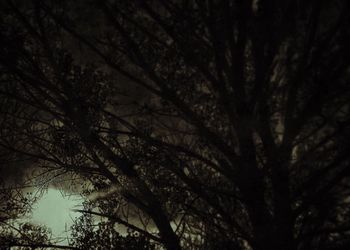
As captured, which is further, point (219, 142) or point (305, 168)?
point (305, 168)

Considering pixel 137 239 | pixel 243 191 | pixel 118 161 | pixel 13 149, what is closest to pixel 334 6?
pixel 243 191

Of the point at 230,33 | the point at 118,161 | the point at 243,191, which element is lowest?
the point at 243,191

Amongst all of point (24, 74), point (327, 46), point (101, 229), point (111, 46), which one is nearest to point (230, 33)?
point (327, 46)

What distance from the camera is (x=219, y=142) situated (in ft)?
20.2

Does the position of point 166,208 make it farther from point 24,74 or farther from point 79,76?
point 24,74

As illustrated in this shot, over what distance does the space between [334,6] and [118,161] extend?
158 inches

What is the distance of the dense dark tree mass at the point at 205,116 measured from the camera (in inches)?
227

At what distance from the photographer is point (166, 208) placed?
25.6 ft

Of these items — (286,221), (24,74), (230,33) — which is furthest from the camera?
(24,74)

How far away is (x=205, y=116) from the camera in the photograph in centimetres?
731

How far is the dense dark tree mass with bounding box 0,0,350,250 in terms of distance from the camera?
5.78 m

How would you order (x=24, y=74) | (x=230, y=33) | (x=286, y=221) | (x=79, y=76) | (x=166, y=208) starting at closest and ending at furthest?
(x=286, y=221)
(x=230, y=33)
(x=24, y=74)
(x=79, y=76)
(x=166, y=208)

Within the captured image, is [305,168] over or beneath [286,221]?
over

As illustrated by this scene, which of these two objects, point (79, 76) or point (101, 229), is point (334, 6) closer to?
point (79, 76)
